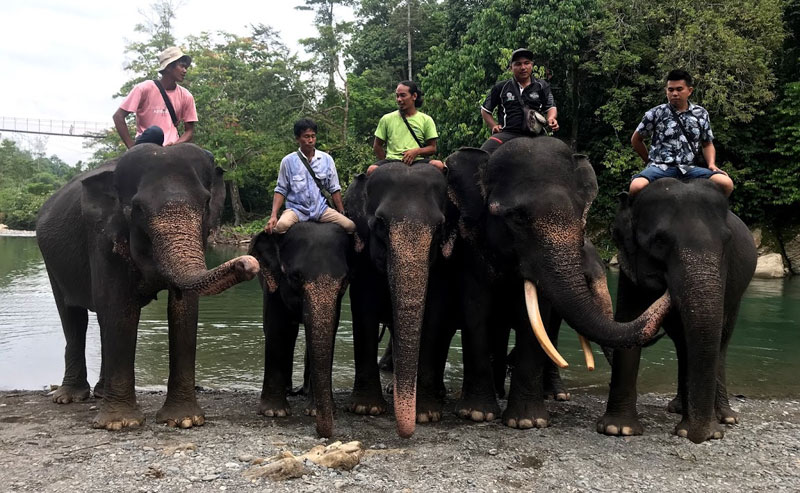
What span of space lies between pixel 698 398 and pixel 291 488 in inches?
112

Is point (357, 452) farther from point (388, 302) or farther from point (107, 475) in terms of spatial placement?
point (388, 302)

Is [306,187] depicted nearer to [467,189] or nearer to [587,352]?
[467,189]

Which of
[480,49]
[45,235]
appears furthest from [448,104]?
[45,235]

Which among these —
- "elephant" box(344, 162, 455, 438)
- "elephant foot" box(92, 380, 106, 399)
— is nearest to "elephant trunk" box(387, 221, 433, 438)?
"elephant" box(344, 162, 455, 438)

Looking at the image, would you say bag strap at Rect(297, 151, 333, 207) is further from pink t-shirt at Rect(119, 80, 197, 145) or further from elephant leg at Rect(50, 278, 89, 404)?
elephant leg at Rect(50, 278, 89, 404)

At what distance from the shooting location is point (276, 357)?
21.9 feet

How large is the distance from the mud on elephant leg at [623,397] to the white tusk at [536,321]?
769 mm

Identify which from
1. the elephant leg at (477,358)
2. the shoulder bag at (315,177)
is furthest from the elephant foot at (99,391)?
the elephant leg at (477,358)

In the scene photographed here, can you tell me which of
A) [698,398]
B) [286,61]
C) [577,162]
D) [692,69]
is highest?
[286,61]

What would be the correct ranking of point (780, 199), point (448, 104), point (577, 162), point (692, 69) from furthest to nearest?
1. point (448, 104)
2. point (780, 199)
3. point (692, 69)
4. point (577, 162)

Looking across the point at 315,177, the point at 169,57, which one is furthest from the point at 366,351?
the point at 169,57

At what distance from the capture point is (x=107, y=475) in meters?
4.68

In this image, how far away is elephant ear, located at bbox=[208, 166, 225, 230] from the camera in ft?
20.8

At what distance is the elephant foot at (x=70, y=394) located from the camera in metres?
7.18
